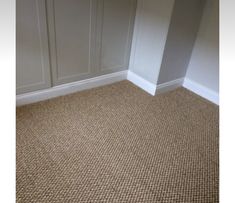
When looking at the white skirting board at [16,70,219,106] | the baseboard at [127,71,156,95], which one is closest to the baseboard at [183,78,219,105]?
the white skirting board at [16,70,219,106]

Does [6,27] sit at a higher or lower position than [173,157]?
higher

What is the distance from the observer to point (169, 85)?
2809 mm

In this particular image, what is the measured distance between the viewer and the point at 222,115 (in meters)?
0.42

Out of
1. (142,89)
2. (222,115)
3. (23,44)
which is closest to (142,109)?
(142,89)

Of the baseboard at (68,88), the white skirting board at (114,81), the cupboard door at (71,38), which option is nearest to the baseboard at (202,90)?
the white skirting board at (114,81)

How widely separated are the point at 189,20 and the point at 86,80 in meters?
1.27

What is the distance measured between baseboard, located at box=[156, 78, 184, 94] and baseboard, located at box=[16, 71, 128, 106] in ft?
1.66

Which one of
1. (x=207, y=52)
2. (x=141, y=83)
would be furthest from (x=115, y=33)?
(x=207, y=52)

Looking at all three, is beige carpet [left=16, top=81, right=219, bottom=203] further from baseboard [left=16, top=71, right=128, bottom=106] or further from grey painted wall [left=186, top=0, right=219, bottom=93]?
grey painted wall [left=186, top=0, right=219, bottom=93]

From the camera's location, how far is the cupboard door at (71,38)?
213 cm

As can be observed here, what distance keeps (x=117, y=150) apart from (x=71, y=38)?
1.18 metres

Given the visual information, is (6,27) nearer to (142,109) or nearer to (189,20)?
(142,109)

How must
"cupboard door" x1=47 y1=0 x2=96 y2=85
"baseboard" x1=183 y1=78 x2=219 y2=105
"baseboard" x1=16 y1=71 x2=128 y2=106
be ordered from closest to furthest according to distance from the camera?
"cupboard door" x1=47 y1=0 x2=96 y2=85
"baseboard" x1=16 y1=71 x2=128 y2=106
"baseboard" x1=183 y1=78 x2=219 y2=105

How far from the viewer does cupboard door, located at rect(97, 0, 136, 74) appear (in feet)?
7.93
